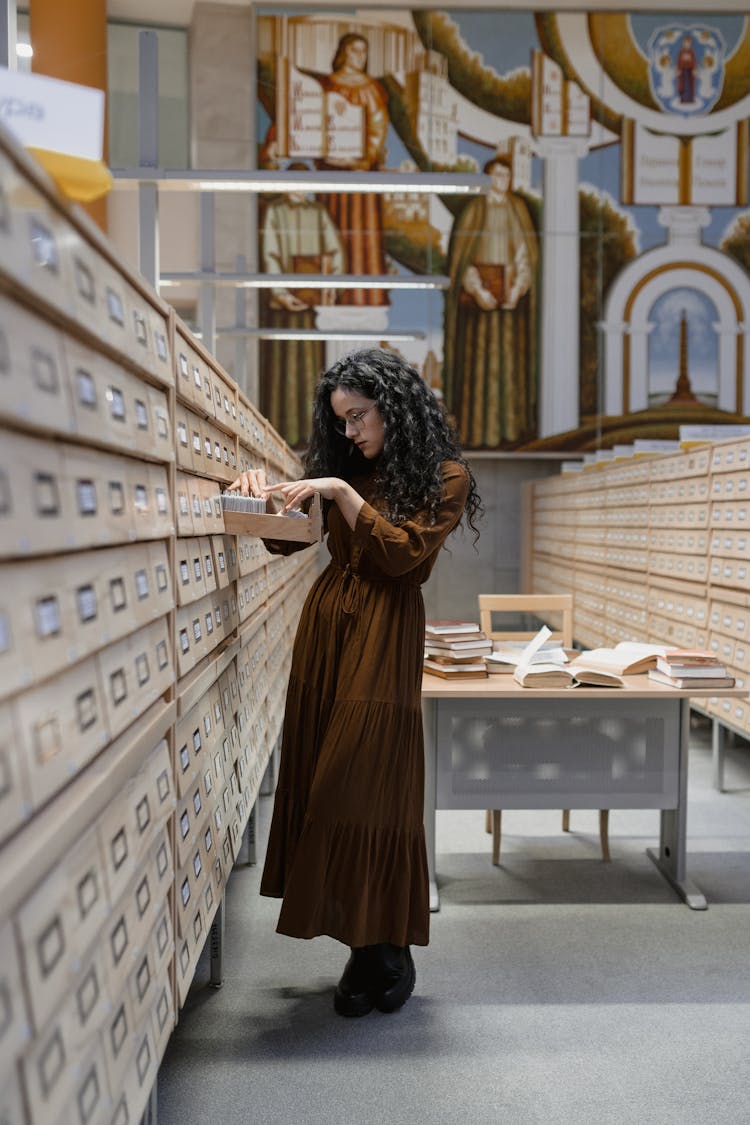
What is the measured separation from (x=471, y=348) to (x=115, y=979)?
10.3 m

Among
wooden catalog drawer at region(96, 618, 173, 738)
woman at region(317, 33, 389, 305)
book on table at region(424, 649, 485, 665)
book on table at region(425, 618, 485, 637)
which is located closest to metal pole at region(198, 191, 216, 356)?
book on table at region(425, 618, 485, 637)

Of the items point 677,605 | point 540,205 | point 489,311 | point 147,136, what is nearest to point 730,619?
point 677,605

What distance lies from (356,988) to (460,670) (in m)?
1.33

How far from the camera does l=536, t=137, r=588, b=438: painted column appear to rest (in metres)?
11.3

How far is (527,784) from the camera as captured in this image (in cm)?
372

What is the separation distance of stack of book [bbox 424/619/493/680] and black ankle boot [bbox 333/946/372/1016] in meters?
1.25

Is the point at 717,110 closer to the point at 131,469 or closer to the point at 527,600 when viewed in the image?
the point at 527,600

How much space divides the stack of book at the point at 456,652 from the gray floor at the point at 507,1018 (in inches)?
33.0

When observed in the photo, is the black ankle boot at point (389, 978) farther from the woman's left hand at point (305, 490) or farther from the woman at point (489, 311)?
the woman at point (489, 311)

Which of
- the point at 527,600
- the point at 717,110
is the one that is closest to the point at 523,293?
the point at 717,110

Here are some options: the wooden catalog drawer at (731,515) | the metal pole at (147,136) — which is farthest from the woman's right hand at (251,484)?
the wooden catalog drawer at (731,515)

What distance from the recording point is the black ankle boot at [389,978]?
2.82 m

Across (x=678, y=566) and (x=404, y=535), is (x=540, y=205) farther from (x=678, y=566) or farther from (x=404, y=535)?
(x=404, y=535)

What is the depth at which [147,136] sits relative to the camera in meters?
3.10
